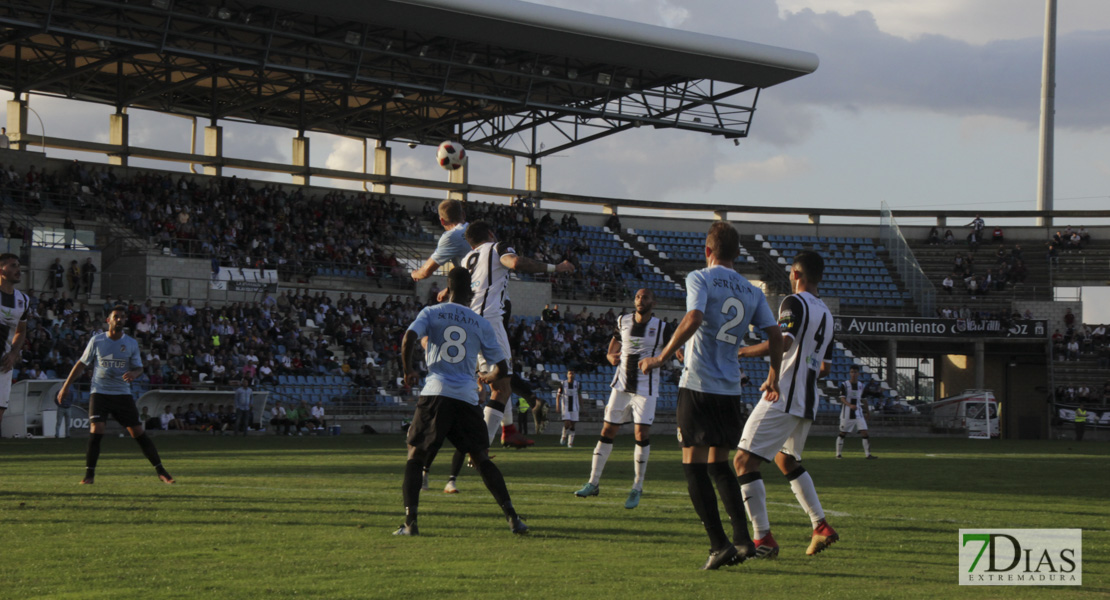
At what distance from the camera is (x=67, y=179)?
1558 inches

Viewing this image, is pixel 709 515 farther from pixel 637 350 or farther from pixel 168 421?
pixel 168 421

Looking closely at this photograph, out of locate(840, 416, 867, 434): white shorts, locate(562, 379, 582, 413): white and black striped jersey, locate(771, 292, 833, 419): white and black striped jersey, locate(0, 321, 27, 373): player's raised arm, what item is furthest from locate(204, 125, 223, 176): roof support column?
locate(771, 292, 833, 419): white and black striped jersey

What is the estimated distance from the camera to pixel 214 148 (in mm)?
45938

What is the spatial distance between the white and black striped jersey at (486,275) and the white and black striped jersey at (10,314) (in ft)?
15.3

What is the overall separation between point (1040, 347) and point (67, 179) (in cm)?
3983

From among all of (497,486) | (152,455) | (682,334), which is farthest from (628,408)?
(682,334)

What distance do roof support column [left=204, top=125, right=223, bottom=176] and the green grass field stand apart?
98.5 ft

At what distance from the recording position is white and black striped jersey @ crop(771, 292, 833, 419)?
8.33m

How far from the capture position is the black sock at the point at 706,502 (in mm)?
7586

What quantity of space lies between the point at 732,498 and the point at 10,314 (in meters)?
8.04

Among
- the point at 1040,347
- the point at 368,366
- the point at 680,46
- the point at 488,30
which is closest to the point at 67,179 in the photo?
the point at 368,366

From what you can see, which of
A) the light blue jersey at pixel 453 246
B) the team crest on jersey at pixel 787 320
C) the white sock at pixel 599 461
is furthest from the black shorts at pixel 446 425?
the white sock at pixel 599 461

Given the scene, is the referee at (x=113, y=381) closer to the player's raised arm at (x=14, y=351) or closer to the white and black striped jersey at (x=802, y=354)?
the player's raised arm at (x=14, y=351)

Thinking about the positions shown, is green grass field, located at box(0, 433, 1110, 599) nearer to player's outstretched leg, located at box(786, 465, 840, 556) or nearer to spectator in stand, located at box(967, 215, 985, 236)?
player's outstretched leg, located at box(786, 465, 840, 556)
